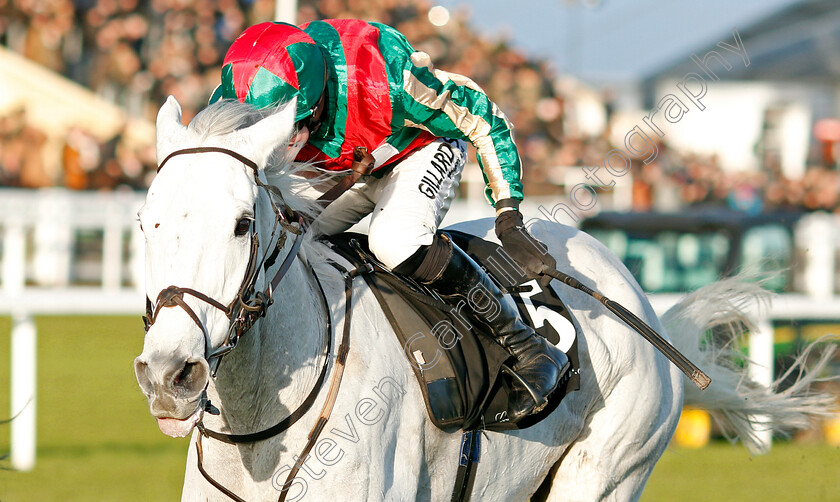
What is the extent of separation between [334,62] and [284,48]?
0.24 meters

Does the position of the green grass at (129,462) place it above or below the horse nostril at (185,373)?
below

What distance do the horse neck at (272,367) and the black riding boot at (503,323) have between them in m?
0.44

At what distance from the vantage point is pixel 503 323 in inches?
126

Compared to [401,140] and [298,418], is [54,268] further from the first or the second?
[298,418]

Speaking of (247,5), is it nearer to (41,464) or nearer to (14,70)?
(14,70)

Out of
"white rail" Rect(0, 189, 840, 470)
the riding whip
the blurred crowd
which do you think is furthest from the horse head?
the blurred crowd

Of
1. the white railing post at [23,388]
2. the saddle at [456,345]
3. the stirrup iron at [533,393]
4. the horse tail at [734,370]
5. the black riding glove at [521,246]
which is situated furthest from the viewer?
the white railing post at [23,388]

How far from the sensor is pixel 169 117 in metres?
2.62

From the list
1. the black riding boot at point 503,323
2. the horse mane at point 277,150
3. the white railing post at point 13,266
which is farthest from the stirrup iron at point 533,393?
the white railing post at point 13,266

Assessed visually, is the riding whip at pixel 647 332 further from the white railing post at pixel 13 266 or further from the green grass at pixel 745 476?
the white railing post at pixel 13 266

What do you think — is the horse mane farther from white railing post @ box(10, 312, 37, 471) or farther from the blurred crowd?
the blurred crowd

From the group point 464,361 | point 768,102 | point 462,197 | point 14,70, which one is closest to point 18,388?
point 464,361

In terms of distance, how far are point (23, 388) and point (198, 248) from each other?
4.67 metres

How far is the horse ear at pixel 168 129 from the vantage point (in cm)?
251
